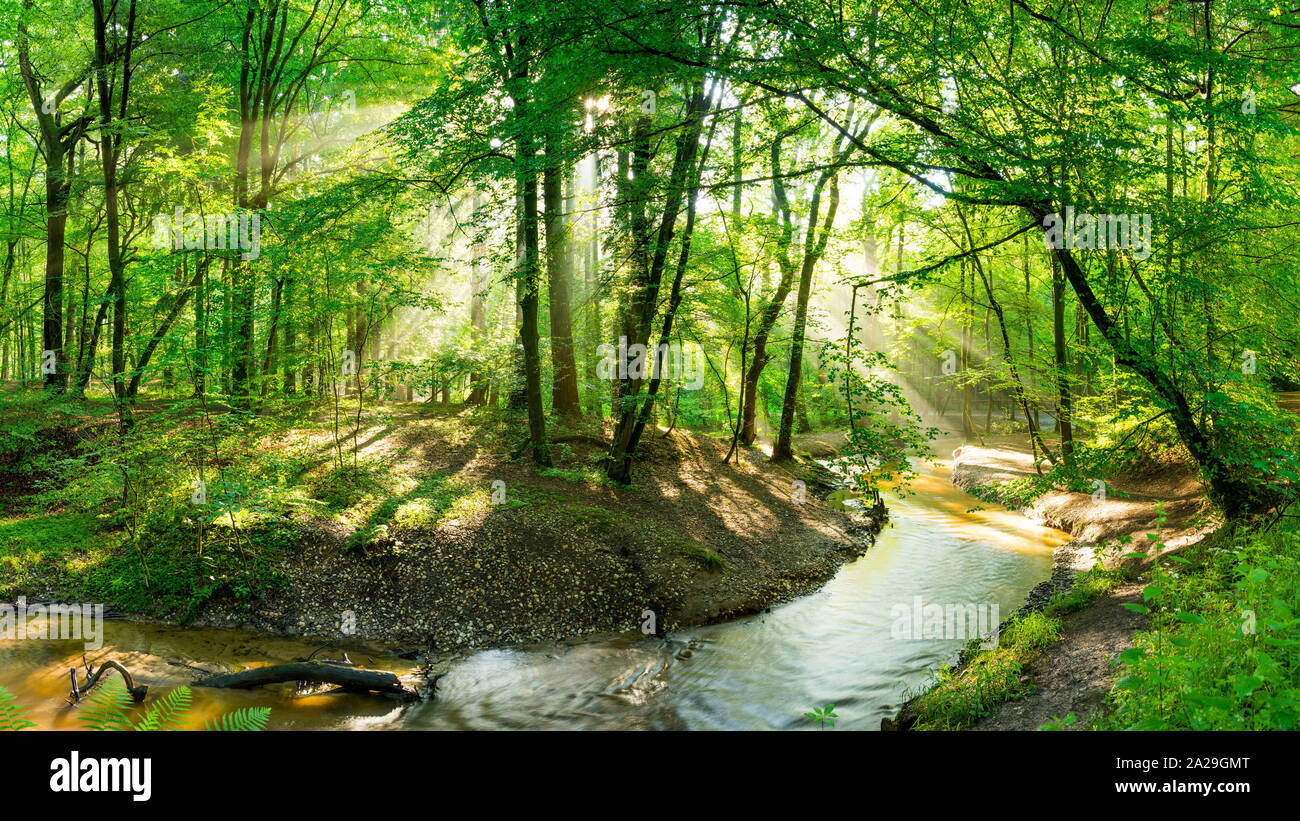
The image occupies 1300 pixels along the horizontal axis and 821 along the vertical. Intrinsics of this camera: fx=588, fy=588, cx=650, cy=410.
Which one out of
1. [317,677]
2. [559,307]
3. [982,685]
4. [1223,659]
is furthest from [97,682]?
[559,307]

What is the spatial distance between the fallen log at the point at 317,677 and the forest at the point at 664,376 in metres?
0.10

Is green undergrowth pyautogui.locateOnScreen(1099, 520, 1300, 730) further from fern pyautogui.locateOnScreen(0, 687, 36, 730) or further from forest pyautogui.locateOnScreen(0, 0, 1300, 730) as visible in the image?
fern pyautogui.locateOnScreen(0, 687, 36, 730)

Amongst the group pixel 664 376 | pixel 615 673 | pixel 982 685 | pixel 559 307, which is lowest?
pixel 615 673

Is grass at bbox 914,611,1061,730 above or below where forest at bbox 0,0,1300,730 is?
below

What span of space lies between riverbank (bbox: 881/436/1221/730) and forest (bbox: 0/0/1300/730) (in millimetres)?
74

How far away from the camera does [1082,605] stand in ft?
23.9

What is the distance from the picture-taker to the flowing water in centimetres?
570

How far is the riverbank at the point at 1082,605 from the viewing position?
491cm

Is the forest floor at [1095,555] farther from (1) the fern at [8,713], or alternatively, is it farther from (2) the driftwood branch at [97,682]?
(2) the driftwood branch at [97,682]

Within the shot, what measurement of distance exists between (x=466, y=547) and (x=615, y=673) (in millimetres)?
3018

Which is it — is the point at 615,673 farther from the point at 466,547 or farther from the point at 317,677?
the point at 317,677

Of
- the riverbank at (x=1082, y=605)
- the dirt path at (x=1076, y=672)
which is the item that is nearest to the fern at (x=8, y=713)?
the riverbank at (x=1082, y=605)

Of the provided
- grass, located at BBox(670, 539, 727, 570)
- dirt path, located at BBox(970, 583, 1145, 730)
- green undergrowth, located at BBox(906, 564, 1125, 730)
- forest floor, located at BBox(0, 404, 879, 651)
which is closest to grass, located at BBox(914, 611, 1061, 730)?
green undergrowth, located at BBox(906, 564, 1125, 730)
